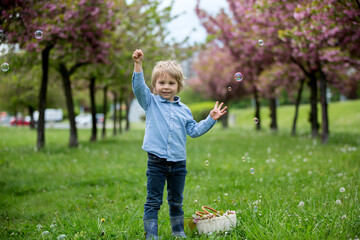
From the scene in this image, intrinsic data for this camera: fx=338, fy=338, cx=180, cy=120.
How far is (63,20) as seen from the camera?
31.1 feet

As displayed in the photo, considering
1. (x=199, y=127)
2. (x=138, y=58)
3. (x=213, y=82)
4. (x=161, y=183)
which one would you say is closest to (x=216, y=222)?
(x=161, y=183)

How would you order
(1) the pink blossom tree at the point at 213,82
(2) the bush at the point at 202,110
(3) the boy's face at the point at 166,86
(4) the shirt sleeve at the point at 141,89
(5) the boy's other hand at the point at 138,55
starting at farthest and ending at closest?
1. (1) the pink blossom tree at the point at 213,82
2. (2) the bush at the point at 202,110
3. (3) the boy's face at the point at 166,86
4. (4) the shirt sleeve at the point at 141,89
5. (5) the boy's other hand at the point at 138,55

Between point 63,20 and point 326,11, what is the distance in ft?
22.4

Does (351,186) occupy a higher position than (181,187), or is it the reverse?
(181,187)

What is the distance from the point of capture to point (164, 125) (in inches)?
149

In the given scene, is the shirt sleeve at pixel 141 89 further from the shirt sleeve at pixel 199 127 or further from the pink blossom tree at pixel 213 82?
the pink blossom tree at pixel 213 82

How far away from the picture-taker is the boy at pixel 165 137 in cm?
367

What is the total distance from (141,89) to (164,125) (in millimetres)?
474

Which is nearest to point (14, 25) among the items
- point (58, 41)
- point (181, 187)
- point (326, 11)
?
point (58, 41)

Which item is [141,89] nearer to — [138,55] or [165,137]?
[138,55]

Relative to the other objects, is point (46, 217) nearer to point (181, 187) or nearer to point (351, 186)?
point (181, 187)

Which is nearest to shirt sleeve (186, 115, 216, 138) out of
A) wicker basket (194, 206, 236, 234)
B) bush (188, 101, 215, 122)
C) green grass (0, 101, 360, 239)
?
wicker basket (194, 206, 236, 234)

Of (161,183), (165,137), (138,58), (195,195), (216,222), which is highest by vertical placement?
(138,58)

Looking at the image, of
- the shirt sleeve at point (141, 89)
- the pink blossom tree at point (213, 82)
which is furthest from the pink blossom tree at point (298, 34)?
the pink blossom tree at point (213, 82)
